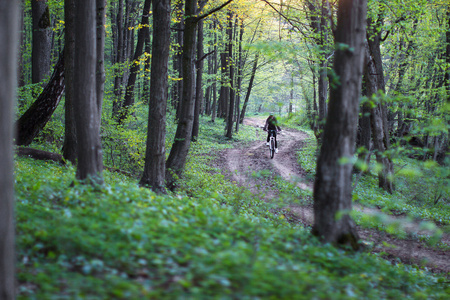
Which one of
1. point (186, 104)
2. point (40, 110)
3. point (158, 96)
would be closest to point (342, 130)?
point (158, 96)

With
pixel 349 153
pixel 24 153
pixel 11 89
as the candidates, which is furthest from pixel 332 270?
pixel 24 153

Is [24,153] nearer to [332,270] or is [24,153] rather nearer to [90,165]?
[90,165]

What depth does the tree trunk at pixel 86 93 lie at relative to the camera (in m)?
6.10

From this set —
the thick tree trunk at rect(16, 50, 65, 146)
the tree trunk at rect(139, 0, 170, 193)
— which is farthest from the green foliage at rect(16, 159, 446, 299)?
the thick tree trunk at rect(16, 50, 65, 146)

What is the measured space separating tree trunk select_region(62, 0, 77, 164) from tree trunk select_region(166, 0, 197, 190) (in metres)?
3.06

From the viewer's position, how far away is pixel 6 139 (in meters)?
3.02

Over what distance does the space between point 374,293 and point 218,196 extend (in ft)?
18.6

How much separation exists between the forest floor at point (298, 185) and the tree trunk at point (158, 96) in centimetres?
216

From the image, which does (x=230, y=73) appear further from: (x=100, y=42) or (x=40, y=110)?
(x=100, y=42)

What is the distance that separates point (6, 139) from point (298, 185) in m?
13.1

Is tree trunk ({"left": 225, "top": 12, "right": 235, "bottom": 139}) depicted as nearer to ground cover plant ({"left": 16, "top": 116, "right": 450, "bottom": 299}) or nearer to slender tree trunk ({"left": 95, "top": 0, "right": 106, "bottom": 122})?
slender tree trunk ({"left": 95, "top": 0, "right": 106, "bottom": 122})

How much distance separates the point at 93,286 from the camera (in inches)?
126

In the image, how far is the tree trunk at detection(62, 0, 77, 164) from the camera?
9.97m

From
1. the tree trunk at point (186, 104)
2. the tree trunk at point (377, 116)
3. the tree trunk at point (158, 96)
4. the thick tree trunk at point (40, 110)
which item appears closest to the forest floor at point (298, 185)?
the tree trunk at point (158, 96)
